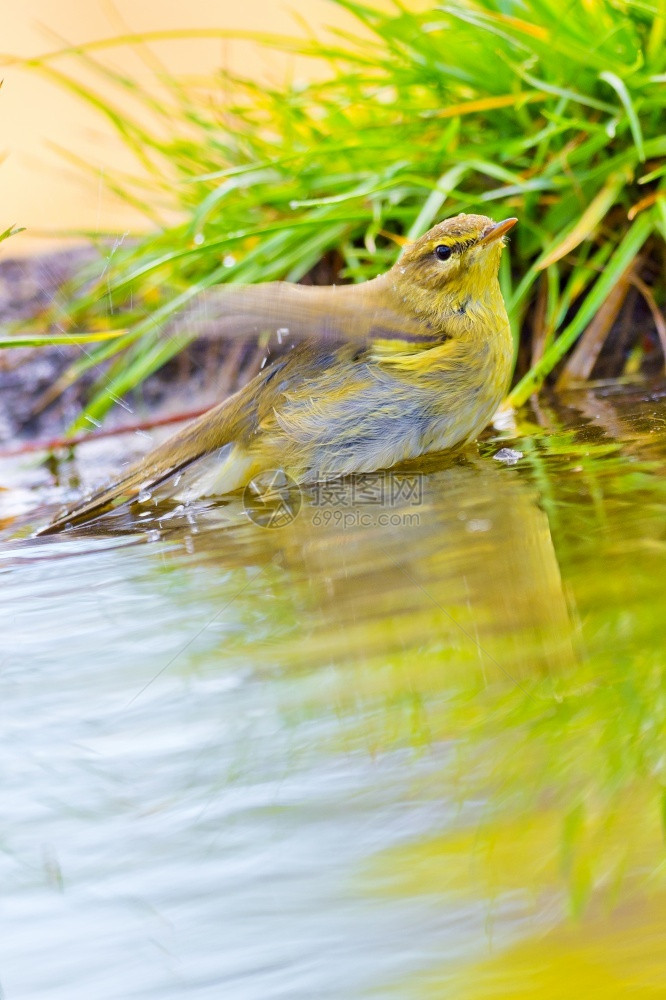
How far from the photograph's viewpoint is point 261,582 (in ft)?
6.91

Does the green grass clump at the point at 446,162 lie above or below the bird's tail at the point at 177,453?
above

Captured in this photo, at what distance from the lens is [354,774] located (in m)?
1.23

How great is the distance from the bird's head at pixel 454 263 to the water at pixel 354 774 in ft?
4.39

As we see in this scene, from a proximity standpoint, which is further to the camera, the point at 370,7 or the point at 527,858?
the point at 370,7

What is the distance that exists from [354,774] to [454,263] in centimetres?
238

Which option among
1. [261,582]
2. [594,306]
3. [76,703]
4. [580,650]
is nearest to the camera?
[580,650]

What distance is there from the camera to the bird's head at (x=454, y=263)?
10.8 feet

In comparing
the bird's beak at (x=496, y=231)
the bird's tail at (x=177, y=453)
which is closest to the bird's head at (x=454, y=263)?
the bird's beak at (x=496, y=231)

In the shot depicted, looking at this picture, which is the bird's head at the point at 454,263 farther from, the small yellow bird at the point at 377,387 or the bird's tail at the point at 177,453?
the bird's tail at the point at 177,453

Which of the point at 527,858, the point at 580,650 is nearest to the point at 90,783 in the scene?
the point at 527,858

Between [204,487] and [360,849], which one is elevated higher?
[360,849]

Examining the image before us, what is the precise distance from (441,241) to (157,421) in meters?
1.71

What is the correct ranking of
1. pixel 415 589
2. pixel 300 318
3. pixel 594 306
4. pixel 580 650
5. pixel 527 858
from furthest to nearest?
pixel 594 306, pixel 300 318, pixel 415 589, pixel 580 650, pixel 527 858

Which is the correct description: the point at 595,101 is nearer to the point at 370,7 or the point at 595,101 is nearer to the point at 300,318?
the point at 370,7
